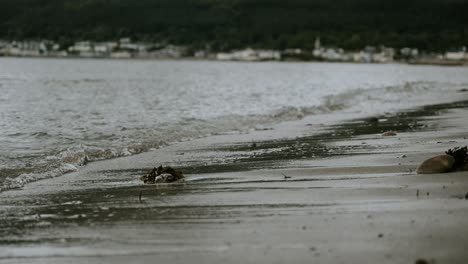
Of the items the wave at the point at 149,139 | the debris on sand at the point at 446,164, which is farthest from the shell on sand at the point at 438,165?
the wave at the point at 149,139

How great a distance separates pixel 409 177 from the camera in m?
8.50

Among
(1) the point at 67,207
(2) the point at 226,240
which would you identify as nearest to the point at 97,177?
(1) the point at 67,207

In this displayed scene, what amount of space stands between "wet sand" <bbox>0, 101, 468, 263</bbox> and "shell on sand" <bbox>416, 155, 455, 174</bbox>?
19 cm

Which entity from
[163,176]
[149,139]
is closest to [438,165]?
[163,176]

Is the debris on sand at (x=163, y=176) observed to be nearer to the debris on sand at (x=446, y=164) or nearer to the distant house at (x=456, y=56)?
the debris on sand at (x=446, y=164)

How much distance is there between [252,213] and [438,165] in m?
3.03

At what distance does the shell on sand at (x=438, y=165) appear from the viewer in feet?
28.5

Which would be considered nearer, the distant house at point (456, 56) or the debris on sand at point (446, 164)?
the debris on sand at point (446, 164)

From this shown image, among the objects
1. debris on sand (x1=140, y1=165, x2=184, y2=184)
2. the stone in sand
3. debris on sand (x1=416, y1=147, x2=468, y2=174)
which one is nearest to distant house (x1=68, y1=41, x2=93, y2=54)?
the stone in sand

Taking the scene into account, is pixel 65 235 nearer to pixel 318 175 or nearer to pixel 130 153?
pixel 318 175

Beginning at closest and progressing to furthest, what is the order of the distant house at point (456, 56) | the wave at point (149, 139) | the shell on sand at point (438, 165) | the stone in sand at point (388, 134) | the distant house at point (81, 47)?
the shell on sand at point (438, 165) → the wave at point (149, 139) → the stone in sand at point (388, 134) → the distant house at point (456, 56) → the distant house at point (81, 47)

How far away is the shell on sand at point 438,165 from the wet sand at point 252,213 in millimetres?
189

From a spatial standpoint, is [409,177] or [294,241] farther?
[409,177]

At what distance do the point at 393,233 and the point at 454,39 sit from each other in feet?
670
